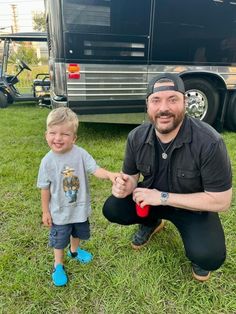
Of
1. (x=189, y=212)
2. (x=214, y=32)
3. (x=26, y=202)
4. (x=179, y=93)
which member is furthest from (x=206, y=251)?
(x=214, y=32)

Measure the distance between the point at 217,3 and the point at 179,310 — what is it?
4.28m

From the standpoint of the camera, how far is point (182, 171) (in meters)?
1.90

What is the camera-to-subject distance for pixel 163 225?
2.51 meters

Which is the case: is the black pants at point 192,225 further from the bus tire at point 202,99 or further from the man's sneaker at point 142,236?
the bus tire at point 202,99

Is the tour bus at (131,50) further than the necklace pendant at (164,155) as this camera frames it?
Yes

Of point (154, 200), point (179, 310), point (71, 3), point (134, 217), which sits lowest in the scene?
point (179, 310)

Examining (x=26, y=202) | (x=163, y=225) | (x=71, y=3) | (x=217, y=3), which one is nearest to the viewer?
(x=163, y=225)

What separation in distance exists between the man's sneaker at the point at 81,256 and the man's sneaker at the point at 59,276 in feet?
0.55

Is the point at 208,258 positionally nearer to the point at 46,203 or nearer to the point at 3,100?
the point at 46,203

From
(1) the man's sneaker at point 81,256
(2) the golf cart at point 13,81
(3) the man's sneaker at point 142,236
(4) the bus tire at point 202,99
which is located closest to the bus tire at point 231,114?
(4) the bus tire at point 202,99

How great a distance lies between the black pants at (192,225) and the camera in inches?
72.4

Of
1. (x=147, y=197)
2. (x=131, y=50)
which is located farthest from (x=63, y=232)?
(x=131, y=50)

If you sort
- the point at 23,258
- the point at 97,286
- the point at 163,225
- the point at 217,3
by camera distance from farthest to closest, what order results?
the point at 217,3, the point at 163,225, the point at 23,258, the point at 97,286

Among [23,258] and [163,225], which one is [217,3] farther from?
[23,258]
